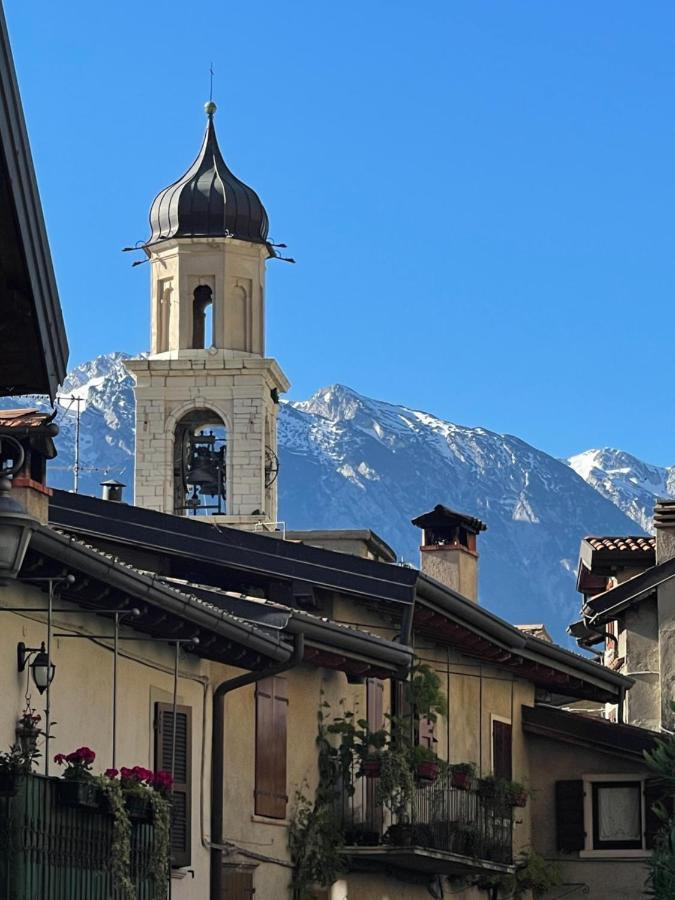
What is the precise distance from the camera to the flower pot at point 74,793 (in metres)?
17.4

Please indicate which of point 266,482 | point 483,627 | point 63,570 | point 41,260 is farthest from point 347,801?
point 266,482

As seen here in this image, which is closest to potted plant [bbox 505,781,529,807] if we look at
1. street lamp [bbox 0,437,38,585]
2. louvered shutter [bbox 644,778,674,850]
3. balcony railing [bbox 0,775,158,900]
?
louvered shutter [bbox 644,778,674,850]

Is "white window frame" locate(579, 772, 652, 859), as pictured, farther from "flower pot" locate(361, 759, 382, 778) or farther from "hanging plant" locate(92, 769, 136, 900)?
"hanging plant" locate(92, 769, 136, 900)

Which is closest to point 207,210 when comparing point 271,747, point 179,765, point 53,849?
point 271,747

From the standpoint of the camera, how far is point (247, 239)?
64062 millimetres

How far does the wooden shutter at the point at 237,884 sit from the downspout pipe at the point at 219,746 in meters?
0.31

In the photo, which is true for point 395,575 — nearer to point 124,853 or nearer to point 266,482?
point 124,853

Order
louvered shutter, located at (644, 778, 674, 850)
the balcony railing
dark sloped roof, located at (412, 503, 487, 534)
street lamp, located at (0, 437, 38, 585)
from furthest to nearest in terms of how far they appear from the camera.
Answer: dark sloped roof, located at (412, 503, 487, 534) → louvered shutter, located at (644, 778, 674, 850) → the balcony railing → street lamp, located at (0, 437, 38, 585)

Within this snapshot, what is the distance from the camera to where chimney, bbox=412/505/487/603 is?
38719 millimetres

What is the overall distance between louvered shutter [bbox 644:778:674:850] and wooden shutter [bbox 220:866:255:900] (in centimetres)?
1013

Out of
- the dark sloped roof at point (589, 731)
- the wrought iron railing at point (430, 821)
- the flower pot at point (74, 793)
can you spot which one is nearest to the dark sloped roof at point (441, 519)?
the dark sloped roof at point (589, 731)

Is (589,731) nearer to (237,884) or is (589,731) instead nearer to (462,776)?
(462,776)

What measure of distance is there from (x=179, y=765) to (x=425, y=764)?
618 cm

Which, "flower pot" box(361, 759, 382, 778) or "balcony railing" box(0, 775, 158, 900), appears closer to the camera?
"balcony railing" box(0, 775, 158, 900)
